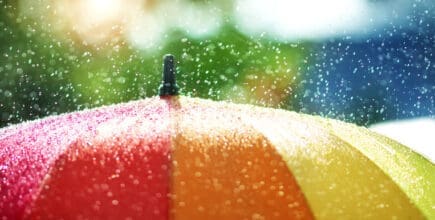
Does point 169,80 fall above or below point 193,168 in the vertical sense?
above

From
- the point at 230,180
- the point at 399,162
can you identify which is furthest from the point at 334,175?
the point at 399,162

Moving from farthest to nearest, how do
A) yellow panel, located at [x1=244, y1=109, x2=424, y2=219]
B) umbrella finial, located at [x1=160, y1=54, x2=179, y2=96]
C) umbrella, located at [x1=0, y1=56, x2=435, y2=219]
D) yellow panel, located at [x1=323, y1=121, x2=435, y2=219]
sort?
umbrella finial, located at [x1=160, y1=54, x2=179, y2=96] < yellow panel, located at [x1=323, y1=121, x2=435, y2=219] < yellow panel, located at [x1=244, y1=109, x2=424, y2=219] < umbrella, located at [x1=0, y1=56, x2=435, y2=219]

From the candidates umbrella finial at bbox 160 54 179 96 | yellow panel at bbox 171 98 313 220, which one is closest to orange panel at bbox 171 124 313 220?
yellow panel at bbox 171 98 313 220

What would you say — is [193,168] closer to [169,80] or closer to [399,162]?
[169,80]

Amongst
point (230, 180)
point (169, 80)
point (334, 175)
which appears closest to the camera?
point (230, 180)

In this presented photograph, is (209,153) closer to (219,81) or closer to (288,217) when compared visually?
(288,217)

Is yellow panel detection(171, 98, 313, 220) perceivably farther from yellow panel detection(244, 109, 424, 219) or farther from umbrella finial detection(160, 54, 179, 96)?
umbrella finial detection(160, 54, 179, 96)

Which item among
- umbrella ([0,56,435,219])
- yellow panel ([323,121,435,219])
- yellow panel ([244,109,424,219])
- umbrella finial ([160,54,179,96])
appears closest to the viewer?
umbrella ([0,56,435,219])

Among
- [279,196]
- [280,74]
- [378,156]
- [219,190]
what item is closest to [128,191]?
[219,190]
